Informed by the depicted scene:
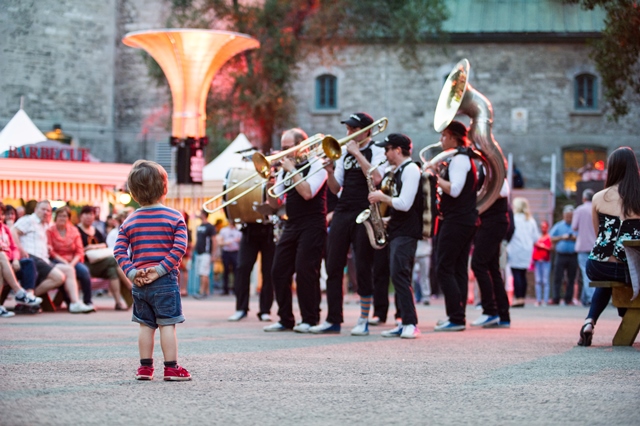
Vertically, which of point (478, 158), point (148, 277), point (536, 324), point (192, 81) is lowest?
point (536, 324)

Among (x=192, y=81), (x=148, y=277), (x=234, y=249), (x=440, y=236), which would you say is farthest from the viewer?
(x=234, y=249)

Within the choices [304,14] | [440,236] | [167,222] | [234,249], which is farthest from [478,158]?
[304,14]

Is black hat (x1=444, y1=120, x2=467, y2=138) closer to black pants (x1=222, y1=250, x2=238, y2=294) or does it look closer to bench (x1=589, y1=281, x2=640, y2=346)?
bench (x1=589, y1=281, x2=640, y2=346)

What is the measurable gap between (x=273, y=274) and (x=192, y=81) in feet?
33.4

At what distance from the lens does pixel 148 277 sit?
6.81 m

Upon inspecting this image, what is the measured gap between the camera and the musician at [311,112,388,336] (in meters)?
10.9

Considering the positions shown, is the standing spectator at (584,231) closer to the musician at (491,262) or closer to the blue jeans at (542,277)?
the blue jeans at (542,277)

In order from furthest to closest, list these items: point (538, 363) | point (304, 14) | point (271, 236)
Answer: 1. point (304, 14)
2. point (271, 236)
3. point (538, 363)

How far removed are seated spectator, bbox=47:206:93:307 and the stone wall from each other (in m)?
25.0

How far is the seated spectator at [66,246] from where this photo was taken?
50.5 ft

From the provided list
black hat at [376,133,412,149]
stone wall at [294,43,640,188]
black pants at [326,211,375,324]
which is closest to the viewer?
black hat at [376,133,412,149]

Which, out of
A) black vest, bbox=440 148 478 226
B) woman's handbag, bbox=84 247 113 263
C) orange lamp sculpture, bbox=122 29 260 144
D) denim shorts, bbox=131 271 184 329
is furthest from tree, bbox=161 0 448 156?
denim shorts, bbox=131 271 184 329

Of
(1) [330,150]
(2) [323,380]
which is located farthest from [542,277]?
(2) [323,380]

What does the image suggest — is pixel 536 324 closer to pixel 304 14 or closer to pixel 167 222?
pixel 167 222
